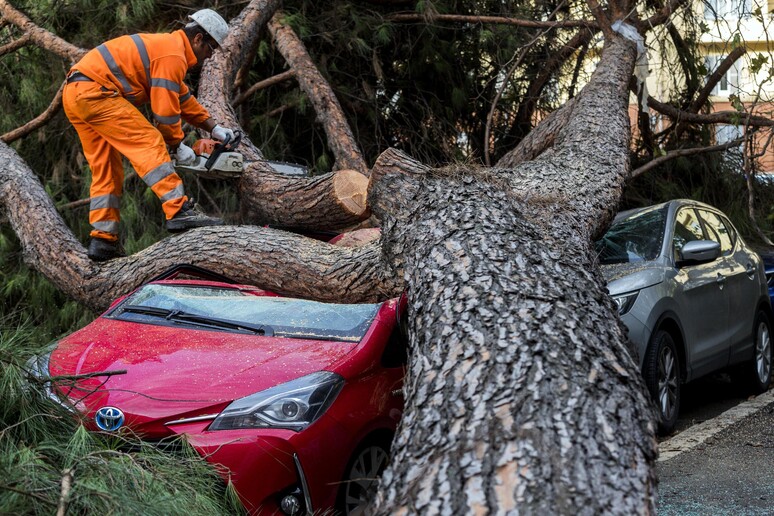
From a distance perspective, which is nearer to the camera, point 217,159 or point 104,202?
point 104,202

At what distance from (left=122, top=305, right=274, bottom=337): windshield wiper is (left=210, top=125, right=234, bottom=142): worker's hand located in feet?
6.66

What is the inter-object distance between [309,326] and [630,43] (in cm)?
483

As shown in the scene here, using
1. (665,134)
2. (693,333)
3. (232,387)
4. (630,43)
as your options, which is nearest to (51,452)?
(232,387)

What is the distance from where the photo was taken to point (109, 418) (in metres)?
3.83

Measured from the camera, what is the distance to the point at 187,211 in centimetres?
613

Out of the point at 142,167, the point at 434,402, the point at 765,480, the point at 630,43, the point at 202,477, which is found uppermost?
the point at 630,43

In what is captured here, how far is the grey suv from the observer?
6074 millimetres

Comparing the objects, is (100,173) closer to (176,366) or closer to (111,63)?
(111,63)

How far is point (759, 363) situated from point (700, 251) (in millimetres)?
1899

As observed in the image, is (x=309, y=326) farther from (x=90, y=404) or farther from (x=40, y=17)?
(x=40, y=17)

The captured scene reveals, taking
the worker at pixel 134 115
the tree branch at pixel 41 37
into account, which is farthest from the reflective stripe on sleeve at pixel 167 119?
the tree branch at pixel 41 37

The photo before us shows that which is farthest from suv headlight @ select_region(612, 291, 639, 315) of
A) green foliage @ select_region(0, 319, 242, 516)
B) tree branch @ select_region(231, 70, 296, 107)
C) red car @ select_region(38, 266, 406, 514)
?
tree branch @ select_region(231, 70, 296, 107)

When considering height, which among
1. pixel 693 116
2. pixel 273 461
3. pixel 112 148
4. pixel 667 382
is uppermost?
pixel 693 116

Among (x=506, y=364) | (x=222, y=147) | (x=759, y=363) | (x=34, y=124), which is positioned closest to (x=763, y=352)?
(x=759, y=363)
